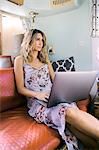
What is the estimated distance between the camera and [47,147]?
1.33 meters

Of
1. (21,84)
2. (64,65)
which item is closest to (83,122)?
(21,84)

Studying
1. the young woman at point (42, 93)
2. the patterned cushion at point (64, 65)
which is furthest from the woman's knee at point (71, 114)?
the patterned cushion at point (64, 65)

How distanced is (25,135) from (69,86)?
456mm

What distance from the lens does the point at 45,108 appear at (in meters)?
1.64

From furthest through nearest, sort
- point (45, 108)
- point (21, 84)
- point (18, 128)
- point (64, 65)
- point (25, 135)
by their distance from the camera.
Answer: point (64, 65), point (21, 84), point (45, 108), point (18, 128), point (25, 135)

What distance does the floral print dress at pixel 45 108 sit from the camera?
1503 mm

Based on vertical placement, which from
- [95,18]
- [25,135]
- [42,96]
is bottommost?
[25,135]

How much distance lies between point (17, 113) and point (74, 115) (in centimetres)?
53

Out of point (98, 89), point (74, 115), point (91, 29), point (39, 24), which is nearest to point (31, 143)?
point (74, 115)

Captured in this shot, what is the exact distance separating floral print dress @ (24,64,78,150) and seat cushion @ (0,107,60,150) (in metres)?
0.05

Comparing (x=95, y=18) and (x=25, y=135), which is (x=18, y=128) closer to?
(x=25, y=135)

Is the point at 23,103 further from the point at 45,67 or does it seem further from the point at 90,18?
the point at 90,18

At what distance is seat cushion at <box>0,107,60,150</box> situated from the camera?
48.8 inches

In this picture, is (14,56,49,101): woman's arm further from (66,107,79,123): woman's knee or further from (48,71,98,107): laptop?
(66,107,79,123): woman's knee
